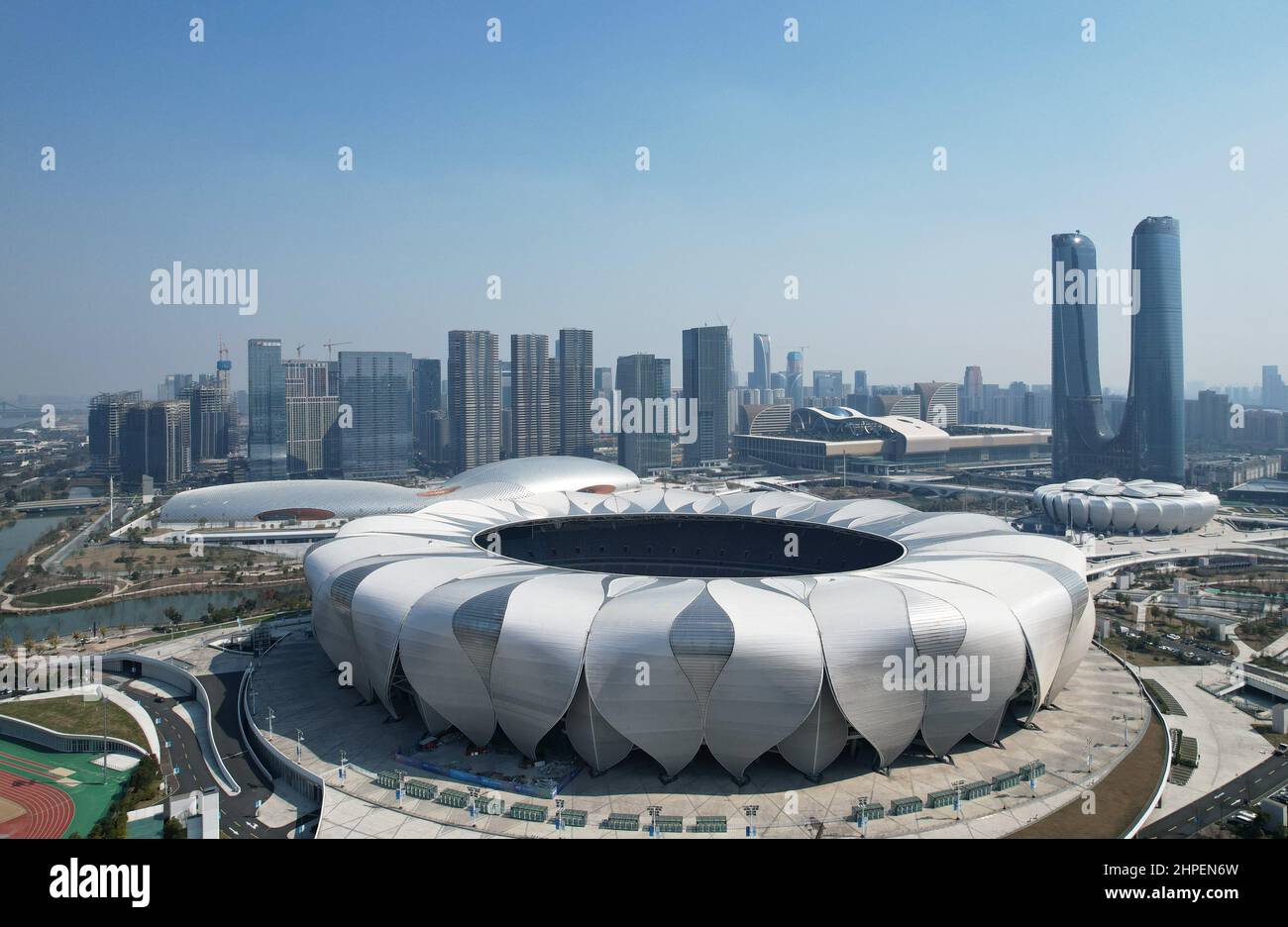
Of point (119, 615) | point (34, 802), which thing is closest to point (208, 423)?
point (119, 615)

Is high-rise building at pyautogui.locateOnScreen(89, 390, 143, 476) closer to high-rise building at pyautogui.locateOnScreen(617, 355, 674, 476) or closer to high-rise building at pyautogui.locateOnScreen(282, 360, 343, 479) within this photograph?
high-rise building at pyautogui.locateOnScreen(282, 360, 343, 479)

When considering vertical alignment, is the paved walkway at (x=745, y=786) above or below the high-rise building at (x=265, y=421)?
below

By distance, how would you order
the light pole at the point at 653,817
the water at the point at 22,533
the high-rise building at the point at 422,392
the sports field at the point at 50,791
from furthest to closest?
the high-rise building at the point at 422,392 → the water at the point at 22,533 → the sports field at the point at 50,791 → the light pole at the point at 653,817

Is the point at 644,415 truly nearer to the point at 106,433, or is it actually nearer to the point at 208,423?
the point at 208,423

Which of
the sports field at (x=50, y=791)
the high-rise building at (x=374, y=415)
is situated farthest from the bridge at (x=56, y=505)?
the sports field at (x=50, y=791)

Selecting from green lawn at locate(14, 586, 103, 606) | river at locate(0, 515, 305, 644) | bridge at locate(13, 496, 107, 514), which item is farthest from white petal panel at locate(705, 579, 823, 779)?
bridge at locate(13, 496, 107, 514)

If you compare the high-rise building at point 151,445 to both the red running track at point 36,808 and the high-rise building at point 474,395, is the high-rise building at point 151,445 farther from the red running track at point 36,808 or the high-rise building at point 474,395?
the red running track at point 36,808
